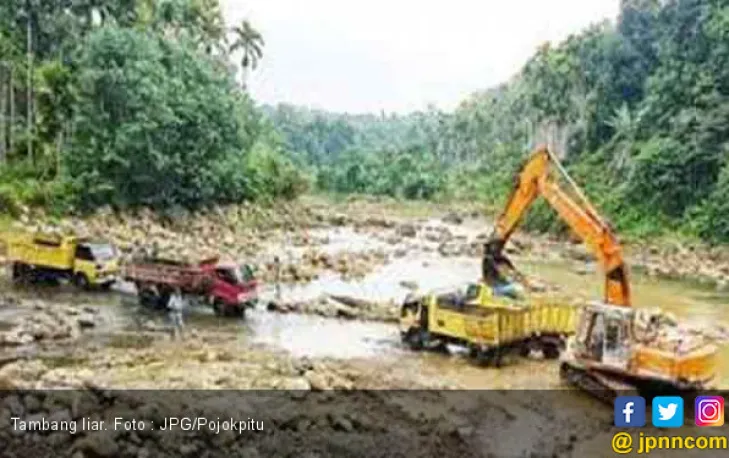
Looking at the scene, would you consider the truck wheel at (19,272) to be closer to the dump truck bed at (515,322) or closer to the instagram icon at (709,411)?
the dump truck bed at (515,322)

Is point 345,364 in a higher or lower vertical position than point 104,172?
lower

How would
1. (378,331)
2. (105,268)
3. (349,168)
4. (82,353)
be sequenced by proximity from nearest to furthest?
(82,353), (378,331), (105,268), (349,168)

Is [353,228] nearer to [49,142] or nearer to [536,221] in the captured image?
[536,221]

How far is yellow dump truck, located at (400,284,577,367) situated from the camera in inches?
936

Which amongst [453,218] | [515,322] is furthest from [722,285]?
[453,218]

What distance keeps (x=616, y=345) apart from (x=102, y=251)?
18.3 meters

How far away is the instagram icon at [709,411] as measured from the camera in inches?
776

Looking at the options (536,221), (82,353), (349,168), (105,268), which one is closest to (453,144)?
(349,168)

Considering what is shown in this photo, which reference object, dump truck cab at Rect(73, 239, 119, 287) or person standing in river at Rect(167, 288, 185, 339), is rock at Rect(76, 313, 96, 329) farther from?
dump truck cab at Rect(73, 239, 119, 287)

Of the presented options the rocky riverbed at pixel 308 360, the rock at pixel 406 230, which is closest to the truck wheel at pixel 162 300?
the rocky riverbed at pixel 308 360

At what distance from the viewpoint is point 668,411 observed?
19594 millimetres

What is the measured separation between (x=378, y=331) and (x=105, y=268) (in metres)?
9.73

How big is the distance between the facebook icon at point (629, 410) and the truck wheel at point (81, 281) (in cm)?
1893

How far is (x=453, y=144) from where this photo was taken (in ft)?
462
